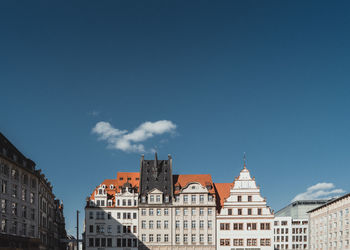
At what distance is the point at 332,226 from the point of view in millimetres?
101062

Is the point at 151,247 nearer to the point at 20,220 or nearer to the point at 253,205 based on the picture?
the point at 253,205

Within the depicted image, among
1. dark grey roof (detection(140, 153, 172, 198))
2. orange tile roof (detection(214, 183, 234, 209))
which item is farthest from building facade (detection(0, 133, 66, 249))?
orange tile roof (detection(214, 183, 234, 209))

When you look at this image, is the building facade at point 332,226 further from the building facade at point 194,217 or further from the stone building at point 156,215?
the stone building at point 156,215

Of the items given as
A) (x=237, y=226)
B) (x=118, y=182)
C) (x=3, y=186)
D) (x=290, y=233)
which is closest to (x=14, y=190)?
(x=3, y=186)

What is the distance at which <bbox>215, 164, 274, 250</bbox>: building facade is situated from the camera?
92.6 metres

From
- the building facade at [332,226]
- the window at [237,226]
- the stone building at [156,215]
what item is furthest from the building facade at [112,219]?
the building facade at [332,226]

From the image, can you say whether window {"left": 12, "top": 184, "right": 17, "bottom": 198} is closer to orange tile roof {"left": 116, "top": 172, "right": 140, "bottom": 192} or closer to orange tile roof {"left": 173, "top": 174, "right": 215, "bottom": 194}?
orange tile roof {"left": 116, "top": 172, "right": 140, "bottom": 192}

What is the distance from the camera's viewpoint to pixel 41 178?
3447 inches

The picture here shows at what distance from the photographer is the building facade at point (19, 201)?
6781 centimetres

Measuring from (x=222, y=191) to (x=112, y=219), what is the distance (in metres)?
26.9

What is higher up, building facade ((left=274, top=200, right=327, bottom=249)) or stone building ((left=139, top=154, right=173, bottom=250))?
stone building ((left=139, top=154, right=173, bottom=250))

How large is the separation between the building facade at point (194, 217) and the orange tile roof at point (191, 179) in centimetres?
295

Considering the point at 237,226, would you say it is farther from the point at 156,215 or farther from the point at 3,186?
the point at 3,186

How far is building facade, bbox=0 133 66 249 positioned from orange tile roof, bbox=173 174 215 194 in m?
30.8
